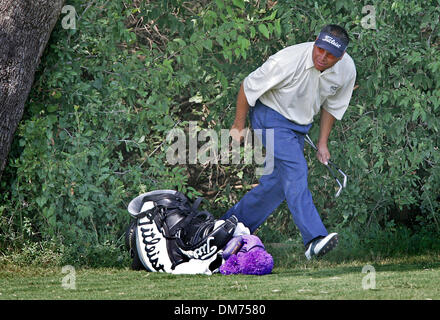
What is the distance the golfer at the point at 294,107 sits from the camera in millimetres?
5520

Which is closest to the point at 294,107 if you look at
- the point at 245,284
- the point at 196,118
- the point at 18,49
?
the point at 245,284

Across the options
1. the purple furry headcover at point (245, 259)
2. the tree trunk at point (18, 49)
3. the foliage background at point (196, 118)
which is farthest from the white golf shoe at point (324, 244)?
the tree trunk at point (18, 49)

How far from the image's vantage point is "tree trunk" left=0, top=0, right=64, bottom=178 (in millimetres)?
5383

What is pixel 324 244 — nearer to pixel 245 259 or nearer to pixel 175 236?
pixel 245 259

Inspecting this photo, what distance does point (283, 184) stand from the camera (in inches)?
224

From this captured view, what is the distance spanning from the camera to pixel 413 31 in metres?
6.57

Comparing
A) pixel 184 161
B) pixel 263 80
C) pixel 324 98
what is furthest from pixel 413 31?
pixel 184 161

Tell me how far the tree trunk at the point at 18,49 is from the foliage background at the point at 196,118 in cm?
16

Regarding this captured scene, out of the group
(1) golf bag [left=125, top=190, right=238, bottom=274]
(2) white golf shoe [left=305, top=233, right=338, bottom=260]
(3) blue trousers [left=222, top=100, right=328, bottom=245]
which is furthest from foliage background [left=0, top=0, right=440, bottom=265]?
(2) white golf shoe [left=305, top=233, right=338, bottom=260]

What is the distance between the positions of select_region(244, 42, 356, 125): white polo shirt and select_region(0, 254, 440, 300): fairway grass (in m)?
1.13

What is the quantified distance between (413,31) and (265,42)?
119 cm

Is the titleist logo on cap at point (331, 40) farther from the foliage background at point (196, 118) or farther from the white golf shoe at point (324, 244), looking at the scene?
the white golf shoe at point (324, 244)

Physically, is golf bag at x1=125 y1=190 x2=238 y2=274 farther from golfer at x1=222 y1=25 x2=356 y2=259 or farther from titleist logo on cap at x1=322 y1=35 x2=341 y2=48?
titleist logo on cap at x1=322 y1=35 x2=341 y2=48

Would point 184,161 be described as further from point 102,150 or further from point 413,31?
point 413,31
